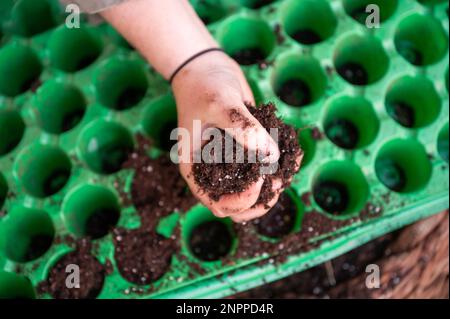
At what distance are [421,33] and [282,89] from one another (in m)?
0.38

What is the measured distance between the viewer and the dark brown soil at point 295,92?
1.10 meters

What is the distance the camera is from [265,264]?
0.94 m

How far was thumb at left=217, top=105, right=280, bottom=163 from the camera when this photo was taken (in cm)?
72

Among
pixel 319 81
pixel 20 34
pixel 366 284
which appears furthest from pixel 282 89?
pixel 20 34

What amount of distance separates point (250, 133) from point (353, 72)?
1.73 ft

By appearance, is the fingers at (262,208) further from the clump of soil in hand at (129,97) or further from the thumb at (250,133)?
the clump of soil in hand at (129,97)

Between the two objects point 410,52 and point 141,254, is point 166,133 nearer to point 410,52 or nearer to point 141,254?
point 141,254

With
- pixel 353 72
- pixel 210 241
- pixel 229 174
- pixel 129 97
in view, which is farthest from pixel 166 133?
pixel 353 72

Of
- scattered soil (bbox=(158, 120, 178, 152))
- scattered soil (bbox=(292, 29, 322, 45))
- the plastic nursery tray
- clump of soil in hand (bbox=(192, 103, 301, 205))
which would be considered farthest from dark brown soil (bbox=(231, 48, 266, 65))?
clump of soil in hand (bbox=(192, 103, 301, 205))

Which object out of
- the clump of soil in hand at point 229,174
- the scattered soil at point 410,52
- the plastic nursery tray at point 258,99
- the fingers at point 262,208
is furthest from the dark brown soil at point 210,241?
the scattered soil at point 410,52

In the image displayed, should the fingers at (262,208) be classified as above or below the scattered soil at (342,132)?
above

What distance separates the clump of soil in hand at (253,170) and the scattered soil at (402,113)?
1.49ft

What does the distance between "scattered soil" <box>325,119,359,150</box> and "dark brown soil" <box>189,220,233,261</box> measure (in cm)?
35

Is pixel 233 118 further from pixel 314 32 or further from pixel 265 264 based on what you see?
pixel 314 32
